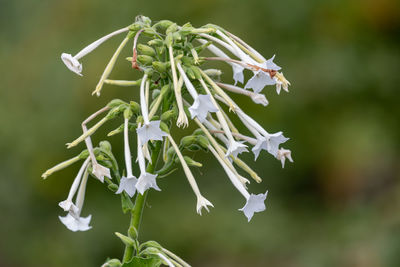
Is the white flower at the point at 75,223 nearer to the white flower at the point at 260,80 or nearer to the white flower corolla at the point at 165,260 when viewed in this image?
the white flower corolla at the point at 165,260

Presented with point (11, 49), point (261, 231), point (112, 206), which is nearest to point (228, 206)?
point (261, 231)

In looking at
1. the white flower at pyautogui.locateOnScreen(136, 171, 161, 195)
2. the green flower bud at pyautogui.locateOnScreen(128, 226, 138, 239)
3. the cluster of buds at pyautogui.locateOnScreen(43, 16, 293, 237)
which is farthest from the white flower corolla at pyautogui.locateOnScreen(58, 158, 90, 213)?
the white flower at pyautogui.locateOnScreen(136, 171, 161, 195)

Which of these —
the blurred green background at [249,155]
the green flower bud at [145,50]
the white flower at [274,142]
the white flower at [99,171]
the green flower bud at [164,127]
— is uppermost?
the green flower bud at [145,50]

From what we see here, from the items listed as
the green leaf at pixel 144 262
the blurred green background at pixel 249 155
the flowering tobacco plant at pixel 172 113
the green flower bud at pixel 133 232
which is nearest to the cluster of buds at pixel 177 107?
the flowering tobacco plant at pixel 172 113

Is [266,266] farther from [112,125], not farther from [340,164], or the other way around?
[112,125]

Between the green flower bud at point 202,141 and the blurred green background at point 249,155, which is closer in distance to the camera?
the green flower bud at point 202,141

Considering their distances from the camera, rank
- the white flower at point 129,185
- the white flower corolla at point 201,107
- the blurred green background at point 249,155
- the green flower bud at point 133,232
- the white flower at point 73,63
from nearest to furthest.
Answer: the white flower corolla at point 201,107 < the white flower at point 129,185 < the white flower at point 73,63 < the green flower bud at point 133,232 < the blurred green background at point 249,155

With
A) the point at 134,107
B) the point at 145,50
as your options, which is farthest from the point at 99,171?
the point at 145,50
